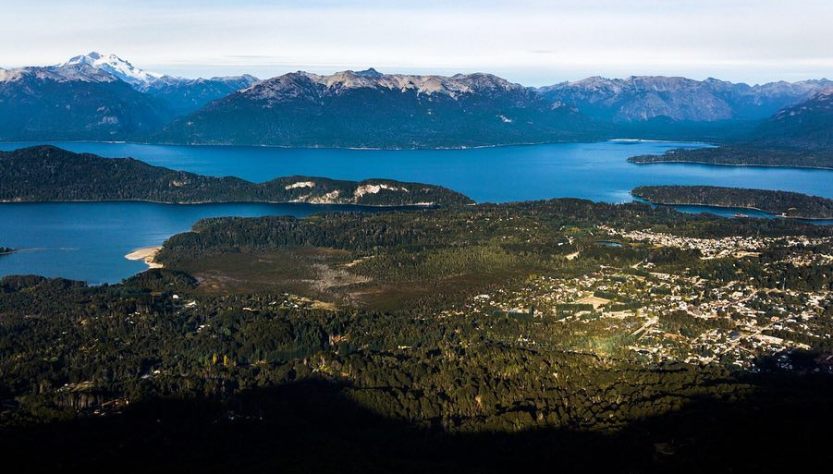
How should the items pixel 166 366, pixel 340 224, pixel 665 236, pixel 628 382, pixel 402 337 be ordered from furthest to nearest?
pixel 340 224 < pixel 665 236 < pixel 402 337 < pixel 166 366 < pixel 628 382

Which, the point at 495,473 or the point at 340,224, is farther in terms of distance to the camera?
the point at 340,224

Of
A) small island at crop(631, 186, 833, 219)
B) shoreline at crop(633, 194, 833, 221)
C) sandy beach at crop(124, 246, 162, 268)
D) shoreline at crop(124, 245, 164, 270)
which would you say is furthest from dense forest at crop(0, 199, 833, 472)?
small island at crop(631, 186, 833, 219)

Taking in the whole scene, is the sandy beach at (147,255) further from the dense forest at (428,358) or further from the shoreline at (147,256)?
the dense forest at (428,358)

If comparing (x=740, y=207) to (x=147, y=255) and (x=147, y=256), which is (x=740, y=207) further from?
(x=147, y=256)

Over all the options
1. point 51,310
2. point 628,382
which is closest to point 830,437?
point 628,382

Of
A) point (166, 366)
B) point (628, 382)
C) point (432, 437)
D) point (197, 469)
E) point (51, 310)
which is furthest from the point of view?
point (51, 310)

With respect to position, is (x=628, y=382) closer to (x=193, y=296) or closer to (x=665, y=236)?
(x=193, y=296)
